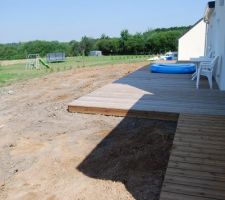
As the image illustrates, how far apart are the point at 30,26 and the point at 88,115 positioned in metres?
42.7

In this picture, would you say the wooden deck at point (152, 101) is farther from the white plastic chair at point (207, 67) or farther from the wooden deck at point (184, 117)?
the white plastic chair at point (207, 67)

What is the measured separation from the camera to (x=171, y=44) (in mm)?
30859

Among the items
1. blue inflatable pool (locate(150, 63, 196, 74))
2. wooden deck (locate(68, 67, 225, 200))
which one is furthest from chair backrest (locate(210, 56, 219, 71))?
blue inflatable pool (locate(150, 63, 196, 74))

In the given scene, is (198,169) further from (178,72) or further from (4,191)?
(178,72)

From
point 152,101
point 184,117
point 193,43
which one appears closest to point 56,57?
point 193,43

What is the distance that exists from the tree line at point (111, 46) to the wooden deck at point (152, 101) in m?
26.1

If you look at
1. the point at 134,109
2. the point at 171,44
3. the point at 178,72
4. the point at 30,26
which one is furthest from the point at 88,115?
the point at 30,26

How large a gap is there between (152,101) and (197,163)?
2.28m

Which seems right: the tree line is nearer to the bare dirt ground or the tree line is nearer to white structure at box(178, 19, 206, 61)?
white structure at box(178, 19, 206, 61)

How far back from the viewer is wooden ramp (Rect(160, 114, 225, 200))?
2.24m

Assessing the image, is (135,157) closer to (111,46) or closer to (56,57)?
(56,57)

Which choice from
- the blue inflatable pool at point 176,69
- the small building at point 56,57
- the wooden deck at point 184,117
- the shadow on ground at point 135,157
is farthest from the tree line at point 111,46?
the shadow on ground at point 135,157

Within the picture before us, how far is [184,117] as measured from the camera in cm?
390

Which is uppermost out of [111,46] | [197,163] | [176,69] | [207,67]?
[111,46]
